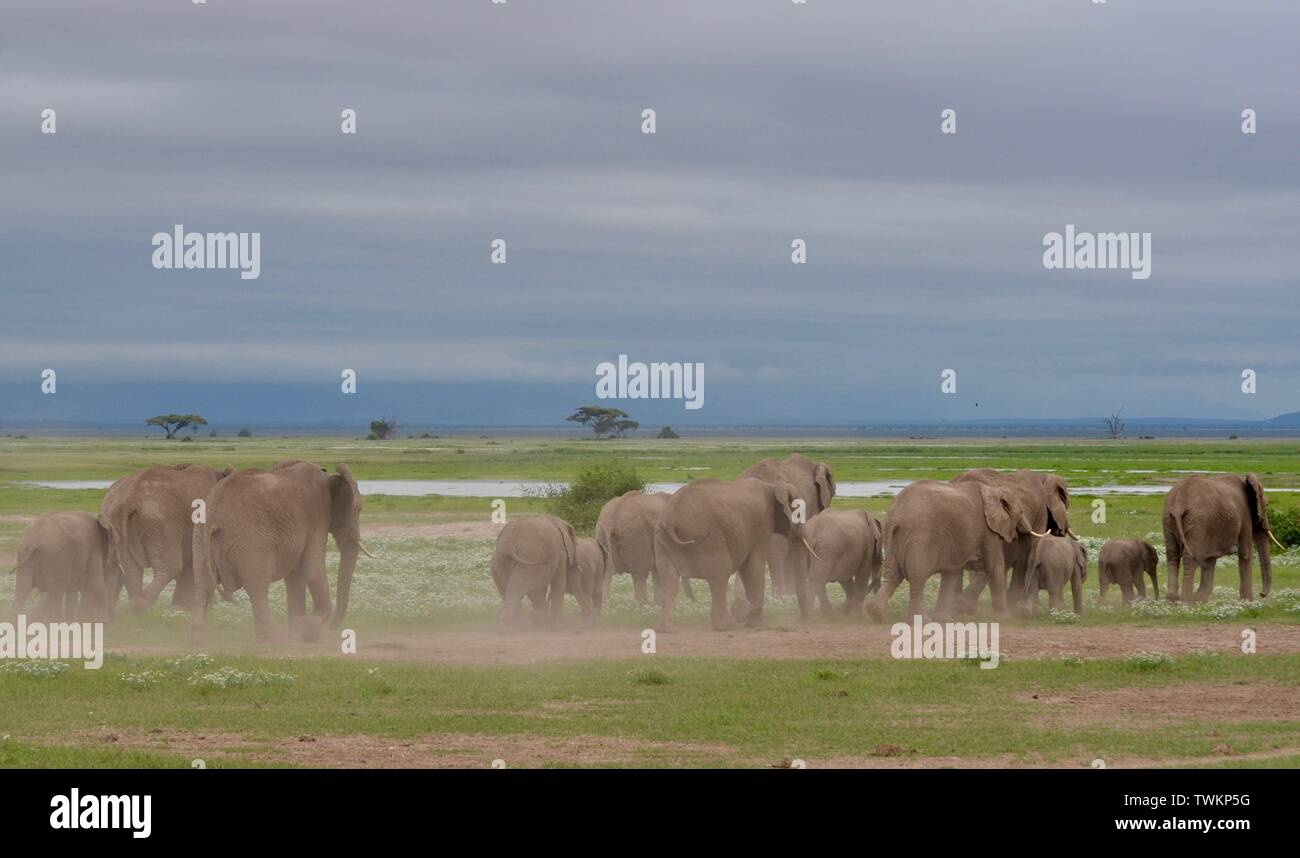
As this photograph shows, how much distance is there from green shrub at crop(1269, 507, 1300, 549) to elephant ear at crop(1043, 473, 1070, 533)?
42.8 feet

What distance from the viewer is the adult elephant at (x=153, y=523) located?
28.7 meters

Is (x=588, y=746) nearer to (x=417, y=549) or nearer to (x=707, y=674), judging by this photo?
(x=707, y=674)

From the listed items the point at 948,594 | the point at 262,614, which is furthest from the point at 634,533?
→ the point at 262,614

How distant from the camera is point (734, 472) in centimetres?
10406

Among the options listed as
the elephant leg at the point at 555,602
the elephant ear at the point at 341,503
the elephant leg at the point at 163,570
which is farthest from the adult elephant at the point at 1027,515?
the elephant leg at the point at 163,570

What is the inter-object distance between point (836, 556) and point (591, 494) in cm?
2060

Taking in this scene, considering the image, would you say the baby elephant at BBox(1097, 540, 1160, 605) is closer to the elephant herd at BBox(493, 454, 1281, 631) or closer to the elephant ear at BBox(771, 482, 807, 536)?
the elephant herd at BBox(493, 454, 1281, 631)

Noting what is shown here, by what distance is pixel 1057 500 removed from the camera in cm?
3300

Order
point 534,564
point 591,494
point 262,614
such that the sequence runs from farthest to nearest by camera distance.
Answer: point 591,494, point 534,564, point 262,614

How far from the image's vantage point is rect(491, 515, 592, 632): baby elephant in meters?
27.2

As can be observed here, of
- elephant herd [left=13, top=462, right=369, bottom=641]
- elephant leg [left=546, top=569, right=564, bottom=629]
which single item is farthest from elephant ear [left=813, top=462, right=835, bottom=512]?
elephant herd [left=13, top=462, right=369, bottom=641]

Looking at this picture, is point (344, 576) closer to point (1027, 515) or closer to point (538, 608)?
point (538, 608)

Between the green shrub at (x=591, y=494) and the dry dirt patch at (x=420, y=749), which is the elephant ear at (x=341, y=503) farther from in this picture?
the green shrub at (x=591, y=494)

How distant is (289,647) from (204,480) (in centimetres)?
548
